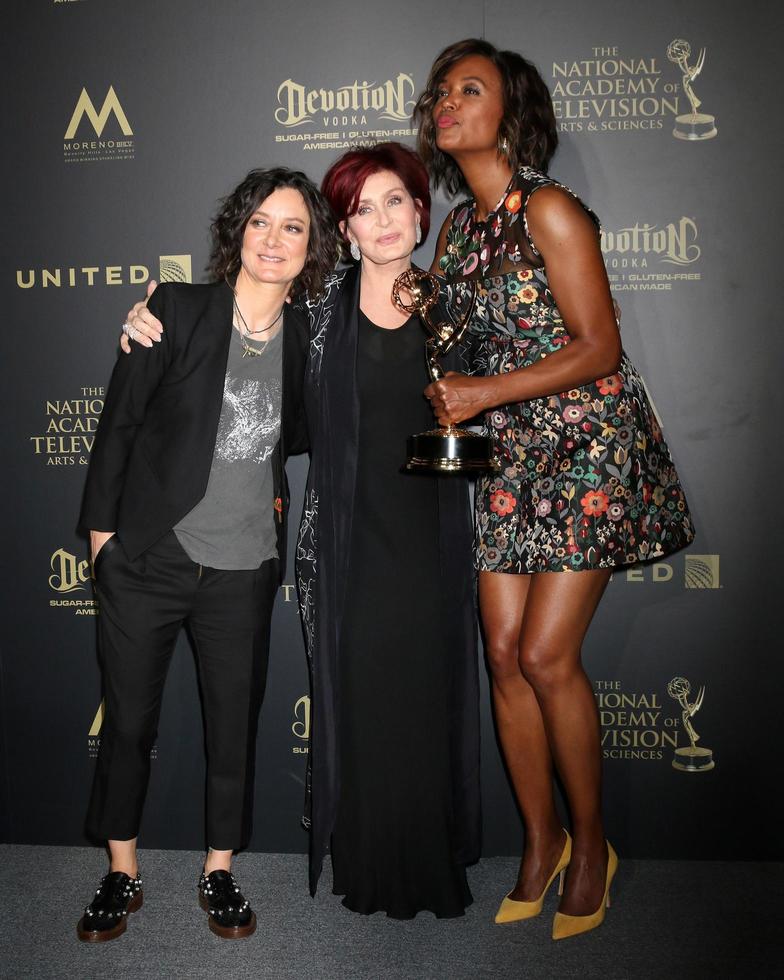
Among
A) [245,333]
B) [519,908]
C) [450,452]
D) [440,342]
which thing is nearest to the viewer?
[450,452]

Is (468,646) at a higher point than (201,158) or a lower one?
lower

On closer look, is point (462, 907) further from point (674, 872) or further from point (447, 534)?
point (447, 534)

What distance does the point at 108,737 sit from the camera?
2367 millimetres

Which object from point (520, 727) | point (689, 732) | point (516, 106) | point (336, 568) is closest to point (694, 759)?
point (689, 732)

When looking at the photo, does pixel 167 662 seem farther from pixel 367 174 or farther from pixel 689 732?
pixel 689 732

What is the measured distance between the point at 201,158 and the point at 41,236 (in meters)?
0.55

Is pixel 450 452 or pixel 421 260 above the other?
pixel 421 260

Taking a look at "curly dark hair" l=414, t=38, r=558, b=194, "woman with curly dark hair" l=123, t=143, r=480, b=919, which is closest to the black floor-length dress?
"woman with curly dark hair" l=123, t=143, r=480, b=919

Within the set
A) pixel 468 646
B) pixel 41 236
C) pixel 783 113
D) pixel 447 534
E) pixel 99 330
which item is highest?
pixel 783 113

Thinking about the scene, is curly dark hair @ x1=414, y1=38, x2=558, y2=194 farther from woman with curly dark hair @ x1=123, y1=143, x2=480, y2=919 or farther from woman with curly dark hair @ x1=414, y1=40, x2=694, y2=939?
woman with curly dark hair @ x1=123, y1=143, x2=480, y2=919

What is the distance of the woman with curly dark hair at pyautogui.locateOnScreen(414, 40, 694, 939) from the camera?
7.03 feet

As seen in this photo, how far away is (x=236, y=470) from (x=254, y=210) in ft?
2.13

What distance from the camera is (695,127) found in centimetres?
262

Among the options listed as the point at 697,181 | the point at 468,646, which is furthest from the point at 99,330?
the point at 697,181
